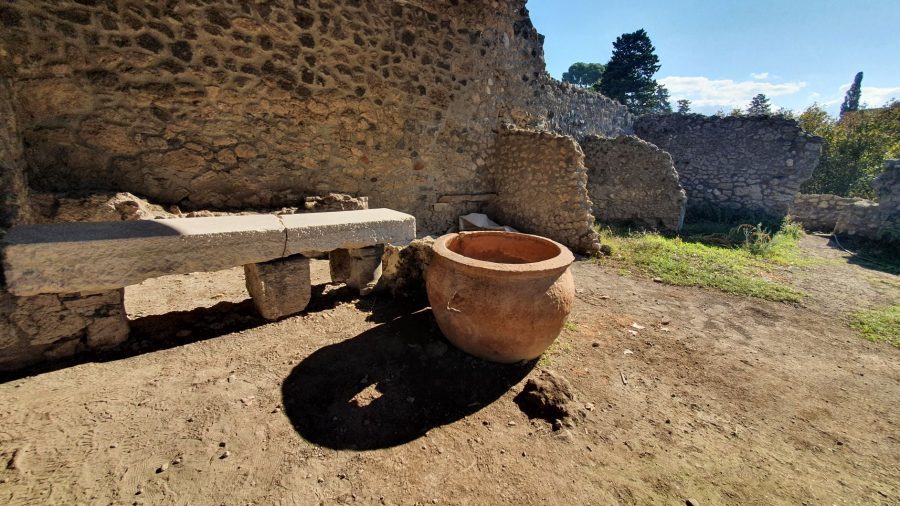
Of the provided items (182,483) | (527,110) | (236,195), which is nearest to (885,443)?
(182,483)

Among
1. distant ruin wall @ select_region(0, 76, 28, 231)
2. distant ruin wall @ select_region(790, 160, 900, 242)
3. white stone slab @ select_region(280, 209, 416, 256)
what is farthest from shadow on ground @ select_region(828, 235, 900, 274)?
distant ruin wall @ select_region(0, 76, 28, 231)

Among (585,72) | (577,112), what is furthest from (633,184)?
(585,72)

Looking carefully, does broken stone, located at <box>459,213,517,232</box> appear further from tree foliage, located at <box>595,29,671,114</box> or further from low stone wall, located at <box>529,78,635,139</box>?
tree foliage, located at <box>595,29,671,114</box>

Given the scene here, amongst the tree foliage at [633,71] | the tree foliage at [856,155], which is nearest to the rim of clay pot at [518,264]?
the tree foliage at [856,155]

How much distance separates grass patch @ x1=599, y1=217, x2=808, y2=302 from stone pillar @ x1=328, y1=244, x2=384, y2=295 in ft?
12.2

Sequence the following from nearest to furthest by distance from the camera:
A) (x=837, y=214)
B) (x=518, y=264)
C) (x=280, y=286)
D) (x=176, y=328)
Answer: (x=518, y=264), (x=176, y=328), (x=280, y=286), (x=837, y=214)

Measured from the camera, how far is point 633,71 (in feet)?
73.1

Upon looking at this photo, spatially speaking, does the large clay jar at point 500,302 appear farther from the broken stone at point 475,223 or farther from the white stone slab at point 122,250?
the broken stone at point 475,223

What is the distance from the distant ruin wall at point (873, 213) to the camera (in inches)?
285

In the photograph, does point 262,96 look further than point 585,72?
No

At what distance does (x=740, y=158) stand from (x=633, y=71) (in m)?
15.9

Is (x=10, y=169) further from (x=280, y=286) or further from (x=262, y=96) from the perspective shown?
(x=262, y=96)

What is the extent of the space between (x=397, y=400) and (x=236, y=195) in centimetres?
320

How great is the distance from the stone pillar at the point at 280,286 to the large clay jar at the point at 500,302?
3.60ft
